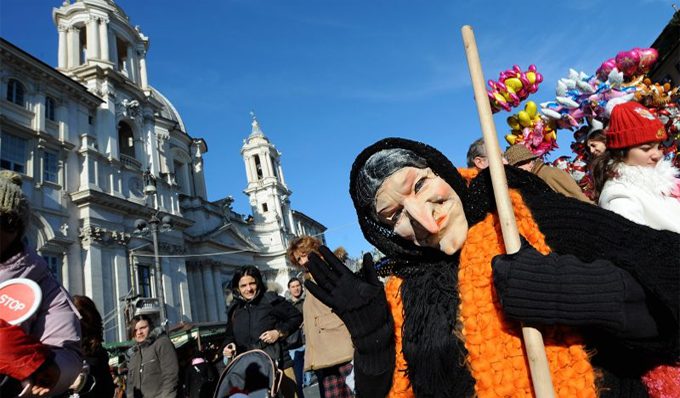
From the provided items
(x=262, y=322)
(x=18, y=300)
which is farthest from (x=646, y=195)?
(x=262, y=322)

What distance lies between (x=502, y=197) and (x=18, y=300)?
178cm

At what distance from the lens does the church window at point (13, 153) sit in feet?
57.0

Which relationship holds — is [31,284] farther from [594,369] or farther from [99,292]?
[99,292]

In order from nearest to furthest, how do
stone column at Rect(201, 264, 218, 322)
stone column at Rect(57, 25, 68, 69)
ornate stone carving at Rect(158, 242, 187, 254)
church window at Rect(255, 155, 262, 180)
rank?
ornate stone carving at Rect(158, 242, 187, 254) < stone column at Rect(57, 25, 68, 69) < stone column at Rect(201, 264, 218, 322) < church window at Rect(255, 155, 262, 180)

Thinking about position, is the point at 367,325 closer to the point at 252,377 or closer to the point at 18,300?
the point at 18,300

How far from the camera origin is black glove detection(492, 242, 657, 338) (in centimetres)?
111

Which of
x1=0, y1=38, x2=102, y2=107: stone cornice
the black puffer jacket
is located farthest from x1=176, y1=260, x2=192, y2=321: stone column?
the black puffer jacket

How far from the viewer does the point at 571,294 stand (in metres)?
1.14

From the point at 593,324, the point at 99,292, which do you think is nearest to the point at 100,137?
the point at 99,292

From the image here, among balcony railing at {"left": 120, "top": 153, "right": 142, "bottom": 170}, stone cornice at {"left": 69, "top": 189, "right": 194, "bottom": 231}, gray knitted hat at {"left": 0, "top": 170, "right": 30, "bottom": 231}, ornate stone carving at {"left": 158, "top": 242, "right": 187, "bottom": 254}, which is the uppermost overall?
balcony railing at {"left": 120, "top": 153, "right": 142, "bottom": 170}

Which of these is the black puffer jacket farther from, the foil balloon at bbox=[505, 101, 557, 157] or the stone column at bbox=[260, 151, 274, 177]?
the stone column at bbox=[260, 151, 274, 177]

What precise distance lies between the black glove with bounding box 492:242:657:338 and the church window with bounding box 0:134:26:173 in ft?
69.3

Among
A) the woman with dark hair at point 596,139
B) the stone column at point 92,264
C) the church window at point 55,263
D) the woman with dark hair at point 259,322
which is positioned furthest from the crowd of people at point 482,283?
the stone column at point 92,264

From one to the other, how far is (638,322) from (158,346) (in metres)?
5.79
